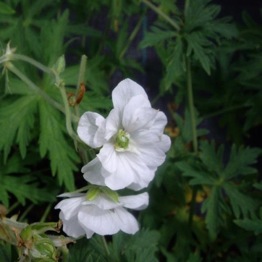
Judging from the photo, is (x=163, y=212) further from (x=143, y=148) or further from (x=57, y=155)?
(x=143, y=148)

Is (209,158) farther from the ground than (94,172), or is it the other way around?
(94,172)

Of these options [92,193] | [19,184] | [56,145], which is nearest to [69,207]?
[92,193]

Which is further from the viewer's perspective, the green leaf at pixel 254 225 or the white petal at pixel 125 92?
the green leaf at pixel 254 225

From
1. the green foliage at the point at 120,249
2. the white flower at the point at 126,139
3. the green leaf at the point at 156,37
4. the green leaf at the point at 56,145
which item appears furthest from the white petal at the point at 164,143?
the green leaf at the point at 156,37

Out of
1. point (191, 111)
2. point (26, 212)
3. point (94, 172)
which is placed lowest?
point (26, 212)

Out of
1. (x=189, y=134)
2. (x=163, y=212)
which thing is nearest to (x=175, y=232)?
(x=163, y=212)

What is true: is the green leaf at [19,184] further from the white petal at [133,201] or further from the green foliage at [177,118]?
the white petal at [133,201]

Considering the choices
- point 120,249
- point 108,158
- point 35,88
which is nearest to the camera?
point 108,158

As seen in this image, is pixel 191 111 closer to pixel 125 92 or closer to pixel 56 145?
pixel 56 145
